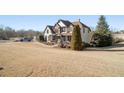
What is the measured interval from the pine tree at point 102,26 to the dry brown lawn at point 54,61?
583 mm

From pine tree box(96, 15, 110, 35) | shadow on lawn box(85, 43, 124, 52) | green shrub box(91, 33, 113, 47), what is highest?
pine tree box(96, 15, 110, 35)

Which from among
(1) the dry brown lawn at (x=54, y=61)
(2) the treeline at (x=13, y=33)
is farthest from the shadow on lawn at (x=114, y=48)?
(2) the treeline at (x=13, y=33)

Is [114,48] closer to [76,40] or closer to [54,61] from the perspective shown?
[76,40]

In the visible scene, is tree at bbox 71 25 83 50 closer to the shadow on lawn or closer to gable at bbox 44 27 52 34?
the shadow on lawn

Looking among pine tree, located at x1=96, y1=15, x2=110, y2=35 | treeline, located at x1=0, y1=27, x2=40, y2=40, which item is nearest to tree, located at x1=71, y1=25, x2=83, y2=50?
pine tree, located at x1=96, y1=15, x2=110, y2=35

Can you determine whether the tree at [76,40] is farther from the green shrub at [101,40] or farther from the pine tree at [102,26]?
the pine tree at [102,26]

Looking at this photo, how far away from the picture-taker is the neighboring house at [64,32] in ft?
21.1

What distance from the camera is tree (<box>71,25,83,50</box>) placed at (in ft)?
21.1

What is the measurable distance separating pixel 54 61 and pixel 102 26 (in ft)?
5.17

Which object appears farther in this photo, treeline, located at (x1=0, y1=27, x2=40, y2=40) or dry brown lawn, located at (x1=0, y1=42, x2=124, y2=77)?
treeline, located at (x1=0, y1=27, x2=40, y2=40)

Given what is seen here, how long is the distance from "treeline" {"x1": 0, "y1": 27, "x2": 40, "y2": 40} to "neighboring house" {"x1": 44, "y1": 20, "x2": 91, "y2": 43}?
37cm

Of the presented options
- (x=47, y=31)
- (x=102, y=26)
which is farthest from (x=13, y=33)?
(x=102, y=26)
